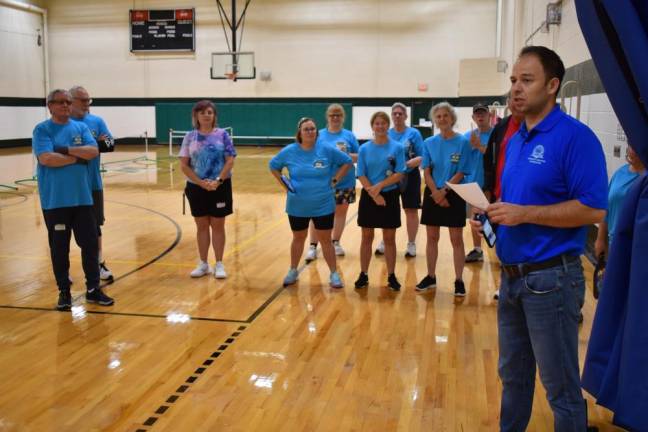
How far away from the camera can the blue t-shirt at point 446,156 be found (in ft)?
19.0

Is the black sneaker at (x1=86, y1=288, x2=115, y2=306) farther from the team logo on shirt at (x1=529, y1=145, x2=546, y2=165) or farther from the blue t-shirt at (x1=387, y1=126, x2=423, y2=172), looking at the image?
the team logo on shirt at (x1=529, y1=145, x2=546, y2=165)

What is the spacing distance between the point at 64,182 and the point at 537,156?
13.2 ft

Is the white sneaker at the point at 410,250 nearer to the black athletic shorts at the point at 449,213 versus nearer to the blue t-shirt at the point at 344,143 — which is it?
the blue t-shirt at the point at 344,143

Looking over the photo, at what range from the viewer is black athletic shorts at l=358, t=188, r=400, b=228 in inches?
234

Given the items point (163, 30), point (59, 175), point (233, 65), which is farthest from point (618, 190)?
point (163, 30)

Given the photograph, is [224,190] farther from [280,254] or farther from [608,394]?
[608,394]

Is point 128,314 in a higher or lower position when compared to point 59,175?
lower

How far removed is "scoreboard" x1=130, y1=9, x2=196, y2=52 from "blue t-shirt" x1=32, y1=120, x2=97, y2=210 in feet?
68.5

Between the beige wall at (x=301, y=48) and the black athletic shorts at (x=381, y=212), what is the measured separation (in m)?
18.3

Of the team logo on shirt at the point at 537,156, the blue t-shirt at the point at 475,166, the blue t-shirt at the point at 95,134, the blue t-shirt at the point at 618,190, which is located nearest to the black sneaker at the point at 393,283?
the blue t-shirt at the point at 475,166

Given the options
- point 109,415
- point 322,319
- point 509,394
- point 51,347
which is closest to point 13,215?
point 51,347

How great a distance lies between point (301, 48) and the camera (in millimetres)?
24172

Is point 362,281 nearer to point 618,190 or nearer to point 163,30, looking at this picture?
point 618,190

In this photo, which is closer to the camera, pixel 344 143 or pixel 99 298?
pixel 99 298
